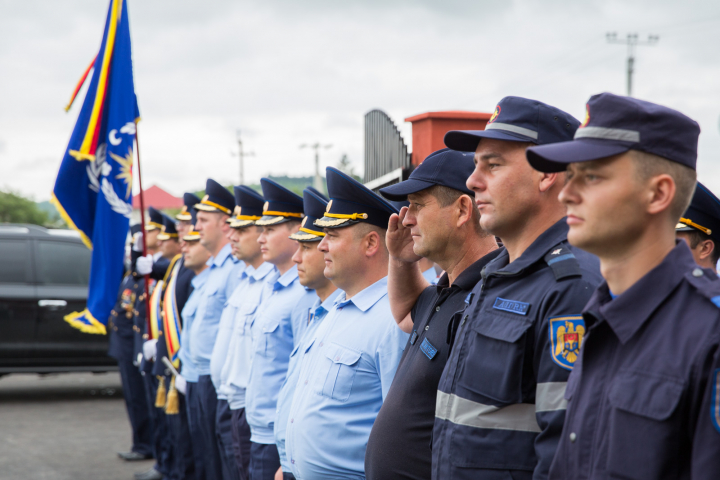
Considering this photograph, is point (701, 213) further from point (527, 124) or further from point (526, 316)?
point (526, 316)

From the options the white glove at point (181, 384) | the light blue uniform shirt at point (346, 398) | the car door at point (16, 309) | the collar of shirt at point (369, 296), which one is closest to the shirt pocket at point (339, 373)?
the light blue uniform shirt at point (346, 398)

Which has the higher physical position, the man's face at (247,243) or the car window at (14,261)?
the man's face at (247,243)

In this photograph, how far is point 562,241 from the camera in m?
1.95

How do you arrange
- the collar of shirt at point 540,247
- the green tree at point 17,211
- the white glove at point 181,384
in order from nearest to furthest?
the collar of shirt at point 540,247 → the white glove at point 181,384 → the green tree at point 17,211

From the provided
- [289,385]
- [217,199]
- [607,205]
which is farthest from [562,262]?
[217,199]

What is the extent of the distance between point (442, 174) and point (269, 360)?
6.09ft

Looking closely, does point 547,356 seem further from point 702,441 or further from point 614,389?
point 702,441

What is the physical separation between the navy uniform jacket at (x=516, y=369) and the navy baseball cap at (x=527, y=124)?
0.29 metres

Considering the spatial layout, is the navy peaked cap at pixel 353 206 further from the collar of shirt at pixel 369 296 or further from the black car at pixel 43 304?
the black car at pixel 43 304

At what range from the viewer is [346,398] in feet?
9.50

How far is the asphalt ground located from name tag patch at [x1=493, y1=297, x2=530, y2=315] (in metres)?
5.41

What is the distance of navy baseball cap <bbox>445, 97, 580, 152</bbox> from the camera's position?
2082mm

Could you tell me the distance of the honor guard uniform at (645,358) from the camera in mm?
1336

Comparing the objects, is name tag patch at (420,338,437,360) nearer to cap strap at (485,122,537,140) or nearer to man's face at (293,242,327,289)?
cap strap at (485,122,537,140)
